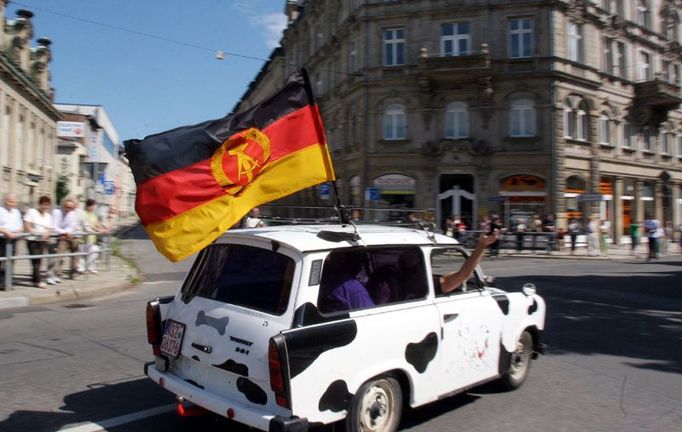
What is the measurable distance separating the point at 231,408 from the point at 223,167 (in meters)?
1.76

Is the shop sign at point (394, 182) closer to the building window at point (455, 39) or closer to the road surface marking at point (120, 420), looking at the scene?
the building window at point (455, 39)

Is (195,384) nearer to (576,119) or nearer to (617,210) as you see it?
(576,119)

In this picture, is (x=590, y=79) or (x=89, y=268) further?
(x=590, y=79)

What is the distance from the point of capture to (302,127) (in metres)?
4.81

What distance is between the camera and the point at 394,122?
3150 cm

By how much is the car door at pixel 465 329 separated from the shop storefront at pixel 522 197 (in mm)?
25768

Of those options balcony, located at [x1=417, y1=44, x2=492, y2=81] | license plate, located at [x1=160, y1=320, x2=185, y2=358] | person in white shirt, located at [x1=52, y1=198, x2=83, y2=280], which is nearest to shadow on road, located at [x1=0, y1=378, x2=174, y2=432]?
license plate, located at [x1=160, y1=320, x2=185, y2=358]

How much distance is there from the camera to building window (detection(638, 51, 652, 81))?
3664 cm

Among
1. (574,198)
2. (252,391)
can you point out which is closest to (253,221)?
(252,391)

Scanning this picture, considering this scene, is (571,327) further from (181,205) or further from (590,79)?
(590,79)

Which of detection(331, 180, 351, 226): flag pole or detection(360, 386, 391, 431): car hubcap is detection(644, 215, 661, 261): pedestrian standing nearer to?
detection(331, 180, 351, 226): flag pole

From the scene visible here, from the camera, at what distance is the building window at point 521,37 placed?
30359 millimetres

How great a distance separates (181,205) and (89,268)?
10748mm

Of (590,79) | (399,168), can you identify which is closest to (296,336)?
(399,168)
